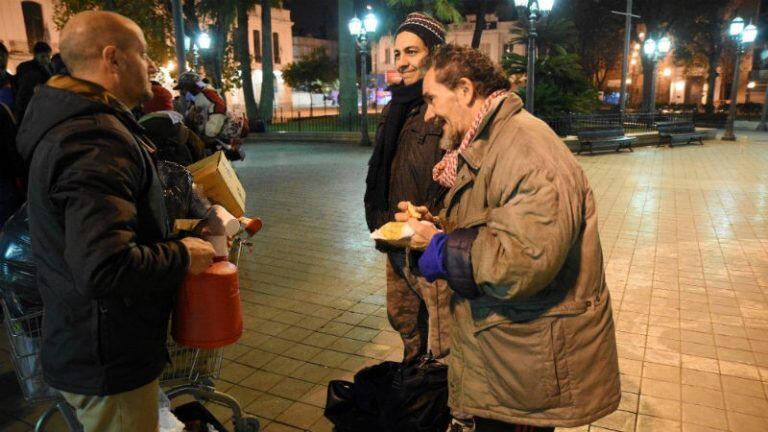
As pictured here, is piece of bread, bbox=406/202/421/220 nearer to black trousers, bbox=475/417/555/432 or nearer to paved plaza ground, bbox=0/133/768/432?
black trousers, bbox=475/417/555/432

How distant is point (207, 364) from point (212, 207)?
75cm

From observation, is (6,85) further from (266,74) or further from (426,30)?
(266,74)

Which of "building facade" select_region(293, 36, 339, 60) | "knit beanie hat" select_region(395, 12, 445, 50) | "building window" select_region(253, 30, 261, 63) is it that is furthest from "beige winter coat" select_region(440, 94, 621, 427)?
"building facade" select_region(293, 36, 339, 60)

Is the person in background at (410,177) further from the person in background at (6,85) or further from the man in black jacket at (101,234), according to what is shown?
the person in background at (6,85)

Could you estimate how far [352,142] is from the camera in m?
20.9

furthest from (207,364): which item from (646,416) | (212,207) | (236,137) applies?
(236,137)

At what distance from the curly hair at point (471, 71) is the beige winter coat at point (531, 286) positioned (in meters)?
0.11

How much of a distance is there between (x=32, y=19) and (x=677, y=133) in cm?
3977

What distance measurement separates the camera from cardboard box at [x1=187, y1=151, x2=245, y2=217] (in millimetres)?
2504

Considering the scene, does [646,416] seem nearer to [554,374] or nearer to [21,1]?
[554,374]

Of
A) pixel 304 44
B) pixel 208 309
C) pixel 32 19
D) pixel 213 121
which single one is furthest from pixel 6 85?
pixel 304 44

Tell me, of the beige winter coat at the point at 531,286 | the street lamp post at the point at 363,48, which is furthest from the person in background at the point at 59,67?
the street lamp post at the point at 363,48

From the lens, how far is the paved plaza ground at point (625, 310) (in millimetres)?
3510

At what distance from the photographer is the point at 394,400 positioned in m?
2.64
